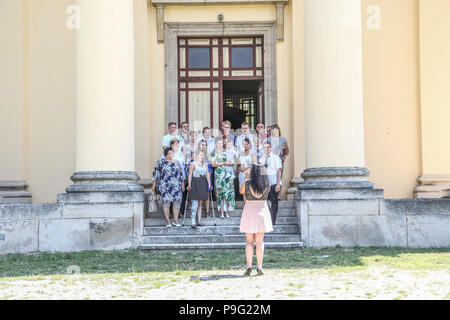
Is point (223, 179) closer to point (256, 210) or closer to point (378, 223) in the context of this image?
point (378, 223)

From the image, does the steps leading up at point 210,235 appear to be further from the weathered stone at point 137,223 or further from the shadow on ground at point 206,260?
the shadow on ground at point 206,260

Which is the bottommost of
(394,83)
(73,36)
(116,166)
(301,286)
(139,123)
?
(301,286)

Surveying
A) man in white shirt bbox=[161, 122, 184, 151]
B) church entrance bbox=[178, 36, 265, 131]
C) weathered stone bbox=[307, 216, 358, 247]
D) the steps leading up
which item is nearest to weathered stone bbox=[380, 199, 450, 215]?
weathered stone bbox=[307, 216, 358, 247]

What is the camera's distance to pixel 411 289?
259 inches

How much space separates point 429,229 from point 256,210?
4.50 m

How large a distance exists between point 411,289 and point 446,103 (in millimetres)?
8833

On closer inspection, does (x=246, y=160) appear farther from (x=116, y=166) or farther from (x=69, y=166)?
(x=69, y=166)

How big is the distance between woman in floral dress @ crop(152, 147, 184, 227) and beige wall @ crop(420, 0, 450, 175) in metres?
6.27

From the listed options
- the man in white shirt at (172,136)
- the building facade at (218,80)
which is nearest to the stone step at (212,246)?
the man in white shirt at (172,136)

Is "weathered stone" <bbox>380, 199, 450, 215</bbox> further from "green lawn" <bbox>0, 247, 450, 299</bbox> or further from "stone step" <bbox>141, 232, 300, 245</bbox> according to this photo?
"stone step" <bbox>141, 232, 300, 245</bbox>

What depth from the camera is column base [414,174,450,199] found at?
555 inches

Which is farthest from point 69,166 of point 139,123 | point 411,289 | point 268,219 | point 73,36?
point 411,289

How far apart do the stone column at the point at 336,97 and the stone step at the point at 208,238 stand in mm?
1007

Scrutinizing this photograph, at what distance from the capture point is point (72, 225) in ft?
36.3
